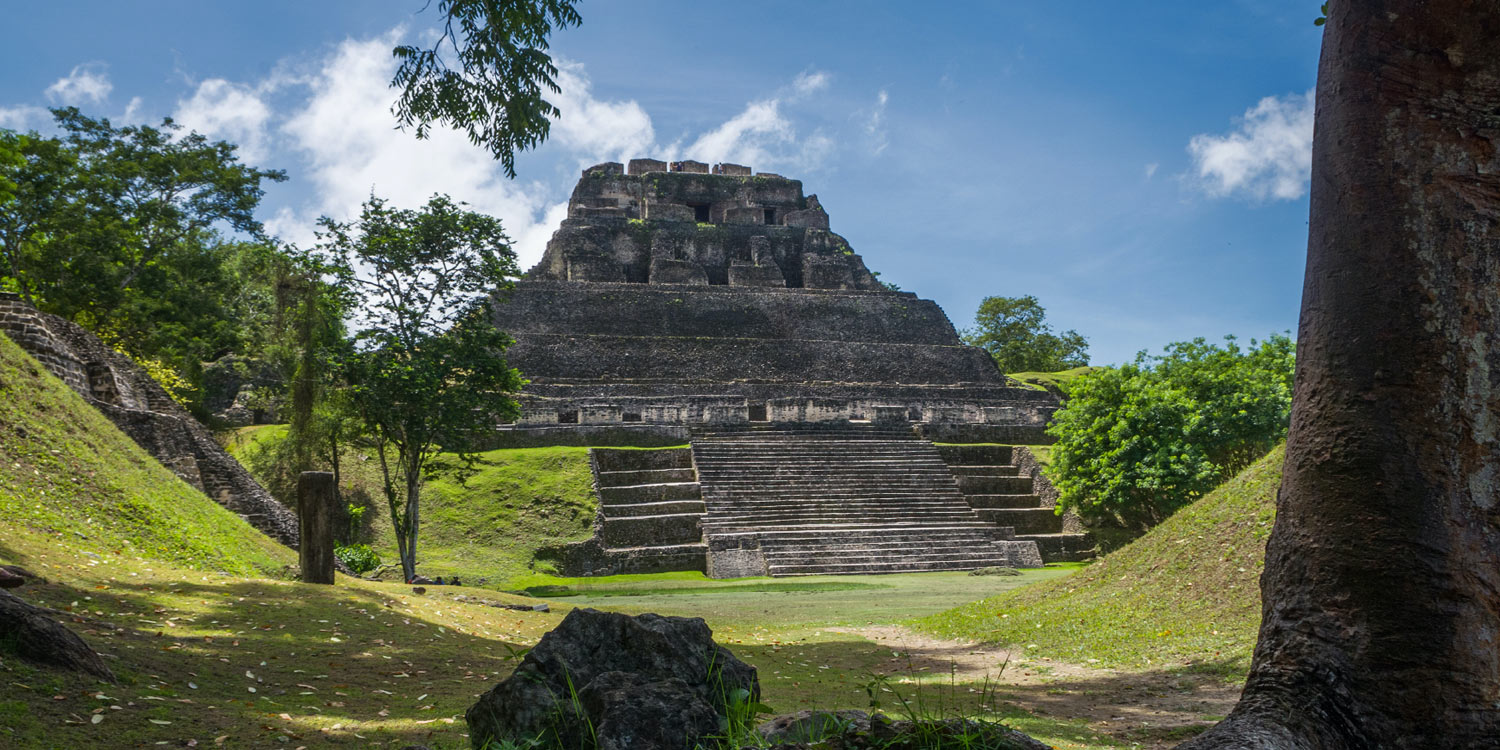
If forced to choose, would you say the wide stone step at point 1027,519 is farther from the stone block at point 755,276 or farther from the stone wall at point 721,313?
the stone block at point 755,276

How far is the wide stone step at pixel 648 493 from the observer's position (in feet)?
57.7

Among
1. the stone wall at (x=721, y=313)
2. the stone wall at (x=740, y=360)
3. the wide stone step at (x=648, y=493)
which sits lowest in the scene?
the wide stone step at (x=648, y=493)

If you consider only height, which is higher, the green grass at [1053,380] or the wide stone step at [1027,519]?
the green grass at [1053,380]

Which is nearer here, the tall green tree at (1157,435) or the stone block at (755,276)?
the tall green tree at (1157,435)

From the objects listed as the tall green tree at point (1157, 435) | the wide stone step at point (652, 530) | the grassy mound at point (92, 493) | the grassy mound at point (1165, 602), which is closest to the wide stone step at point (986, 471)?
the tall green tree at point (1157, 435)

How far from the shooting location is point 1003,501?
19.2m

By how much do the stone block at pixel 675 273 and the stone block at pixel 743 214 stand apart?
4269mm

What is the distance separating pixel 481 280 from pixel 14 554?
825 centimetres

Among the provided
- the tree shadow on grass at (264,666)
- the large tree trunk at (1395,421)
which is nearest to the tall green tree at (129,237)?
the tree shadow on grass at (264,666)

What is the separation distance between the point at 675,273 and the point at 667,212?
13.1 ft

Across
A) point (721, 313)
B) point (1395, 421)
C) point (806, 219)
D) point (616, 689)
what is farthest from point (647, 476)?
point (806, 219)

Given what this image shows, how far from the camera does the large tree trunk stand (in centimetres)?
227

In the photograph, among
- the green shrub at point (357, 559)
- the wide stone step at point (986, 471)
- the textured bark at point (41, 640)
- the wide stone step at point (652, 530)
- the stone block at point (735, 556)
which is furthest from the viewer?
the wide stone step at point (986, 471)

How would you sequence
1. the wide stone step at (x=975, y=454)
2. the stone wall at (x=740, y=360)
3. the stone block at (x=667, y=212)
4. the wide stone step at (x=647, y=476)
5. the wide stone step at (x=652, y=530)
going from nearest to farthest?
1. the wide stone step at (x=652, y=530)
2. the wide stone step at (x=647, y=476)
3. the wide stone step at (x=975, y=454)
4. the stone wall at (x=740, y=360)
5. the stone block at (x=667, y=212)
